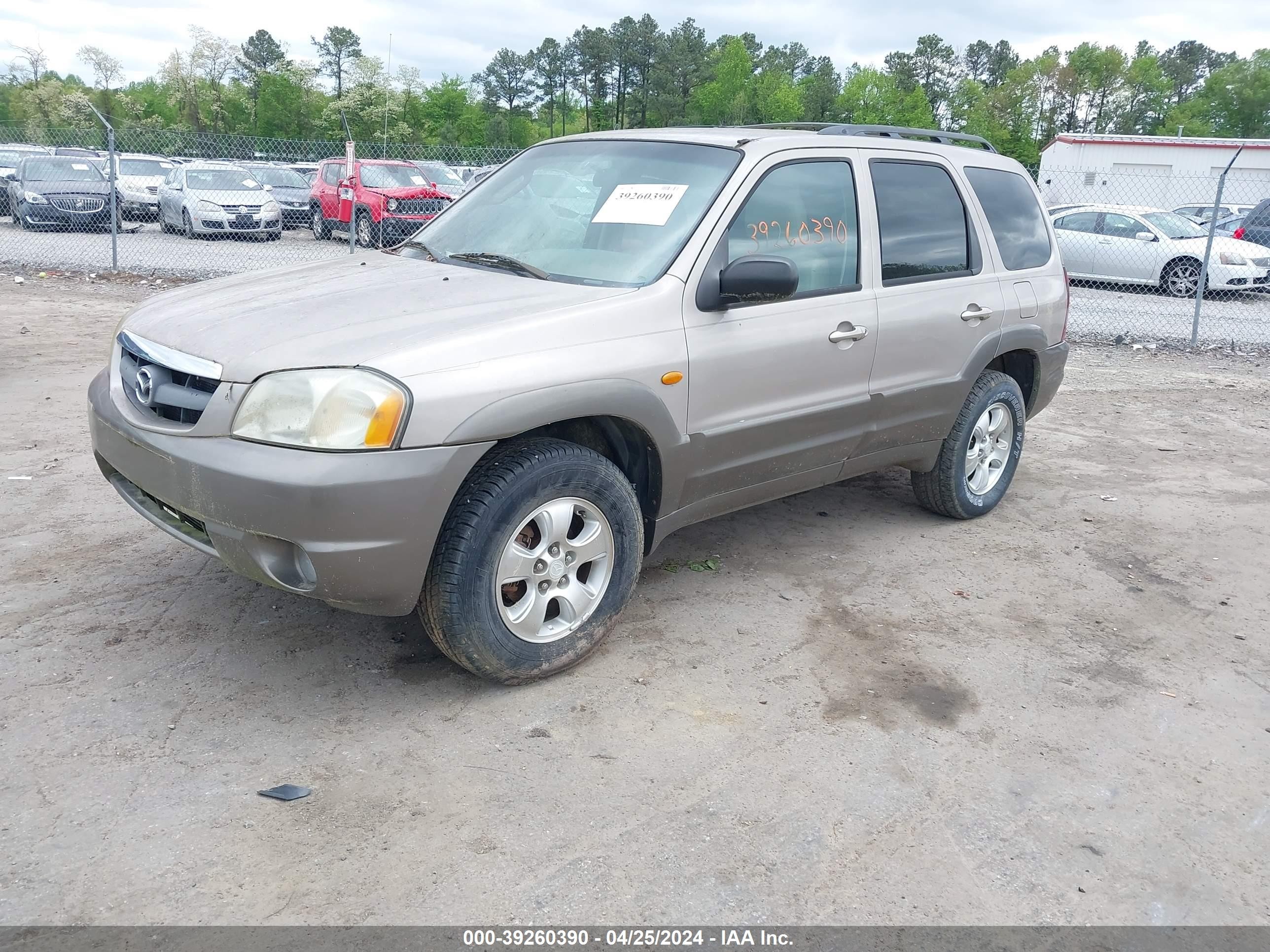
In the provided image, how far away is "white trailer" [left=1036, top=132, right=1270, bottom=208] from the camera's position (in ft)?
126

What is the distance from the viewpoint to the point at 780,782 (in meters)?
3.13

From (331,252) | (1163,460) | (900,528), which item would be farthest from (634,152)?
(331,252)

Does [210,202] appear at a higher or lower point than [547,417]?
higher

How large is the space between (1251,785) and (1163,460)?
4.26 m

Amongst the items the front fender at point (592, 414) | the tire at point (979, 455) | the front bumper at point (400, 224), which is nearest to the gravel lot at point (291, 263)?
the front bumper at point (400, 224)

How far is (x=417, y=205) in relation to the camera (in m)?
17.4

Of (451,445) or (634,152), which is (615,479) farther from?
(634,152)

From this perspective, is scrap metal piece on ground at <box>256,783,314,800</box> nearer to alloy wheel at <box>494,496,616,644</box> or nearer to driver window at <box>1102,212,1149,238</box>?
alloy wheel at <box>494,496,616,644</box>

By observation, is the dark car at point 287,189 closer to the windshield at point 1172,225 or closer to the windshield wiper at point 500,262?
the windshield at point 1172,225

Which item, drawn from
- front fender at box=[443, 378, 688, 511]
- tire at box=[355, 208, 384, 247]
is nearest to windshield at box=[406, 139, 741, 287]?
front fender at box=[443, 378, 688, 511]

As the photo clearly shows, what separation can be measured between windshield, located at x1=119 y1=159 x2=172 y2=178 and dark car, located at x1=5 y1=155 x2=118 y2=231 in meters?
3.64

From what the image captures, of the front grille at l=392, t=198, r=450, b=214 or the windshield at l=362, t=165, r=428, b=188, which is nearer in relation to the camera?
the front grille at l=392, t=198, r=450, b=214

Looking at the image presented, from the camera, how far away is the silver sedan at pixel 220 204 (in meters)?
18.2

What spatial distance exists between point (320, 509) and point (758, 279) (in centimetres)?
168
